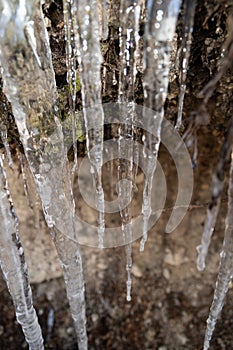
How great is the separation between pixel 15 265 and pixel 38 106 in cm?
55

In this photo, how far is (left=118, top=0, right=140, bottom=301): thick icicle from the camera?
1.07 meters

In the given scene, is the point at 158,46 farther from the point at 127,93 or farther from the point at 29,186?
the point at 29,186

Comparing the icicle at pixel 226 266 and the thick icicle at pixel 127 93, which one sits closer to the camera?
the thick icicle at pixel 127 93

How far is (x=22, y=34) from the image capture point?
1.04 m

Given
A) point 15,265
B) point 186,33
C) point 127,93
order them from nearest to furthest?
1. point 186,33
2. point 127,93
3. point 15,265

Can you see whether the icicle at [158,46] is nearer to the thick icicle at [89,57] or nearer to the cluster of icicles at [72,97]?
the cluster of icicles at [72,97]

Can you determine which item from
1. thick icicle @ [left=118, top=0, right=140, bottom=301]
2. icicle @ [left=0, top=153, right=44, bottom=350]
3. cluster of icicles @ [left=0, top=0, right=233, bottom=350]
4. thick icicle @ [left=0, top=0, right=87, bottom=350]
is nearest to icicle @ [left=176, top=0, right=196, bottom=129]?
cluster of icicles @ [left=0, top=0, right=233, bottom=350]

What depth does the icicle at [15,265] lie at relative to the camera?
1.28 metres

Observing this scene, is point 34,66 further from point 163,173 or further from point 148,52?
point 163,173

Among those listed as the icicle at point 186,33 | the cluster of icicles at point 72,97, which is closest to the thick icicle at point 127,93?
the cluster of icicles at point 72,97

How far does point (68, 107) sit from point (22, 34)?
364mm

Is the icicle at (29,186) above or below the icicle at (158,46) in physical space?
below

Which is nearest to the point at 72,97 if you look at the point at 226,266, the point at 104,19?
the point at 104,19

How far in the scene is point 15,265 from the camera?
4.52 ft
